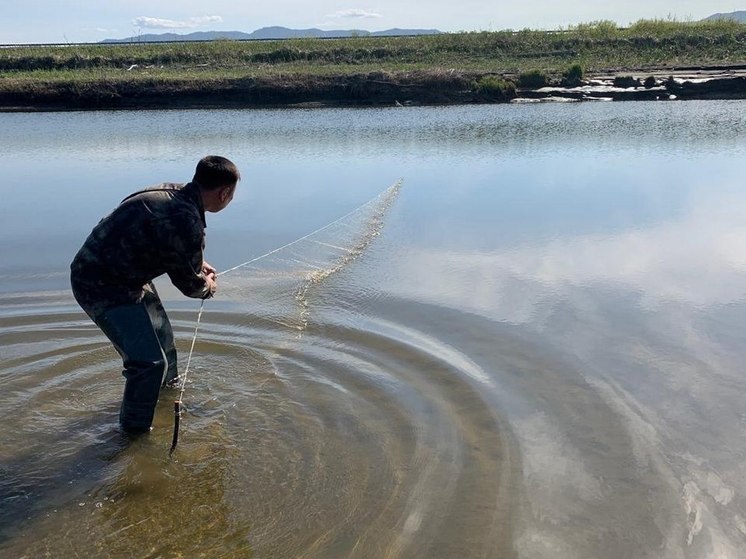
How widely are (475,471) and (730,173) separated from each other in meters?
10.1

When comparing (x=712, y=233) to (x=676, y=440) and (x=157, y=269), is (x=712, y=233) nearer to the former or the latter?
(x=676, y=440)

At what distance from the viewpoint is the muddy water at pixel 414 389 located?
3.70 metres

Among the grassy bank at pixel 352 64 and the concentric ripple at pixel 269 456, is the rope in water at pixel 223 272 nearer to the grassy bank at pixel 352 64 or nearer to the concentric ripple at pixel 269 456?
the concentric ripple at pixel 269 456

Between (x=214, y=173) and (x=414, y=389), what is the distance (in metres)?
2.06

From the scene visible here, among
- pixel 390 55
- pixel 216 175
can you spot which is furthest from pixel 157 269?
pixel 390 55

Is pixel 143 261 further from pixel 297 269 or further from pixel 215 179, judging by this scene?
pixel 297 269

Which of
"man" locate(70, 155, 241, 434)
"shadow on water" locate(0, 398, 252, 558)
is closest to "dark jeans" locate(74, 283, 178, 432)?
"man" locate(70, 155, 241, 434)

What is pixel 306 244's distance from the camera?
8.77 meters

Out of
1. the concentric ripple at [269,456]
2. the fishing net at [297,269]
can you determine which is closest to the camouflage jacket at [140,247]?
the concentric ripple at [269,456]

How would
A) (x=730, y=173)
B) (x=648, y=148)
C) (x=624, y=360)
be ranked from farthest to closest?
(x=648, y=148) → (x=730, y=173) → (x=624, y=360)

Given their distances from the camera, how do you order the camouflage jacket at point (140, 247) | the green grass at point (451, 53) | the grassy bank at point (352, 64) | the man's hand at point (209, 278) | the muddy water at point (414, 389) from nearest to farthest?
the muddy water at point (414, 389), the camouflage jacket at point (140, 247), the man's hand at point (209, 278), the grassy bank at point (352, 64), the green grass at point (451, 53)

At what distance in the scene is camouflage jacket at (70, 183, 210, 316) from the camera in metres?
4.08

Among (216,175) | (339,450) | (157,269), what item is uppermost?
(216,175)

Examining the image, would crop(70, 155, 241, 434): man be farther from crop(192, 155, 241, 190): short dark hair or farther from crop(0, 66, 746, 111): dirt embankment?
crop(0, 66, 746, 111): dirt embankment
